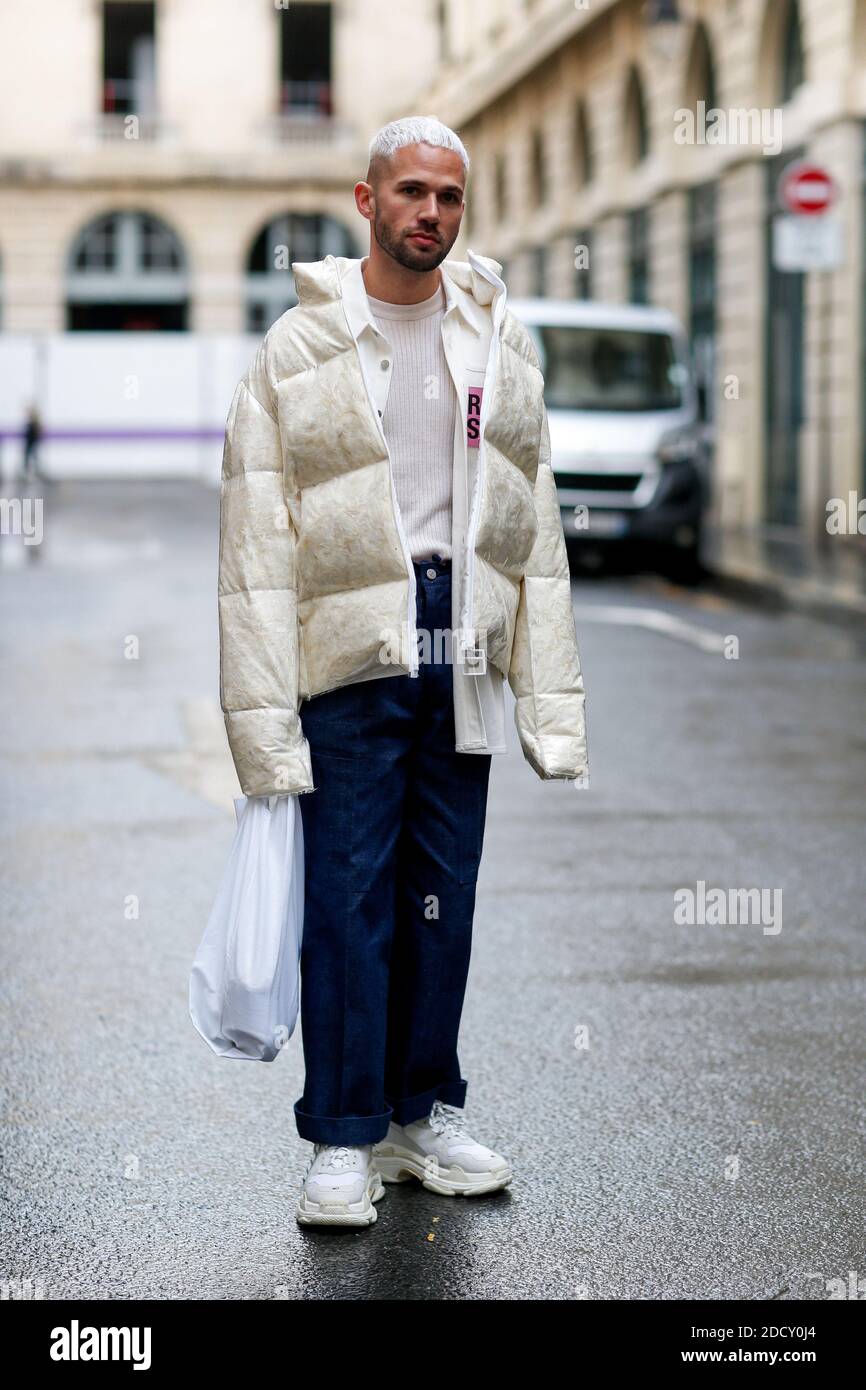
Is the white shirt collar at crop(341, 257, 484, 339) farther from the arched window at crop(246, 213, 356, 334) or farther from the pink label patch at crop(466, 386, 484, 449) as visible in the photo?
the arched window at crop(246, 213, 356, 334)

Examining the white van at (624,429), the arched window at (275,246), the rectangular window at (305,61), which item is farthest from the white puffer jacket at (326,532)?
the rectangular window at (305,61)

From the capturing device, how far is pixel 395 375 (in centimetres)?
392

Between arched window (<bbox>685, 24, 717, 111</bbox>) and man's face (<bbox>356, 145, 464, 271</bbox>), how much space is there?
2315 centimetres

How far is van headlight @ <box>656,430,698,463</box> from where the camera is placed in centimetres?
1845

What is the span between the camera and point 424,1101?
4.21 m

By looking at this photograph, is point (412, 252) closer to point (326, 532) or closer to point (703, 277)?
point (326, 532)

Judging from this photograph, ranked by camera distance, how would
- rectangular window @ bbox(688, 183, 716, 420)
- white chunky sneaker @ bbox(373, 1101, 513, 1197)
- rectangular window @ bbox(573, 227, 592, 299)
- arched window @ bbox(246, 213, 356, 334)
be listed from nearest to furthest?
white chunky sneaker @ bbox(373, 1101, 513, 1197)
rectangular window @ bbox(688, 183, 716, 420)
rectangular window @ bbox(573, 227, 592, 299)
arched window @ bbox(246, 213, 356, 334)

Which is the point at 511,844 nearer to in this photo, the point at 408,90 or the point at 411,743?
the point at 411,743

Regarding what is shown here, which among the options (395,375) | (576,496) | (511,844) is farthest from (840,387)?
(395,375)

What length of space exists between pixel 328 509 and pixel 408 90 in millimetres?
50822

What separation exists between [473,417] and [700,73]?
2395 cm

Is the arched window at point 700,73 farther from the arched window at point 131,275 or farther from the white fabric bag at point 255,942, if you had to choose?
the arched window at point 131,275

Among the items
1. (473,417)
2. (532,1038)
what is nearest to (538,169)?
(532,1038)

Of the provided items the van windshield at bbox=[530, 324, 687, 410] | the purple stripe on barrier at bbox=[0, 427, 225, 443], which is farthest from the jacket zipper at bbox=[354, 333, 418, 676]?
the purple stripe on barrier at bbox=[0, 427, 225, 443]
